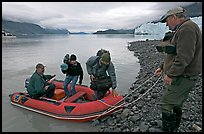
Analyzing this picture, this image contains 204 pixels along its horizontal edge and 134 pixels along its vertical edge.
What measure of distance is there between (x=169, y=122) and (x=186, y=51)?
1510mm

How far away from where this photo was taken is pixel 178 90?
3795 mm

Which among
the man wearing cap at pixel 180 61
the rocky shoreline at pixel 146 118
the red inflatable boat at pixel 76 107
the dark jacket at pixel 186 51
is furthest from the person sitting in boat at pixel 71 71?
the dark jacket at pixel 186 51

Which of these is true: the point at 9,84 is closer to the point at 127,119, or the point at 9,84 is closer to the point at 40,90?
the point at 40,90

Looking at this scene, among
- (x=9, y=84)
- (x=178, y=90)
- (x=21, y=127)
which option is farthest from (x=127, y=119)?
(x=9, y=84)

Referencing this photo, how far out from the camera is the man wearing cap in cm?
346

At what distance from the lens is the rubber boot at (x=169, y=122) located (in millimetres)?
4027

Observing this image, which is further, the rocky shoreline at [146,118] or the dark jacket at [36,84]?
the dark jacket at [36,84]

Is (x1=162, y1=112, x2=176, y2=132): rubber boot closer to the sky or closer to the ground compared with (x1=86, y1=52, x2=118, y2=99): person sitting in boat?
closer to the ground

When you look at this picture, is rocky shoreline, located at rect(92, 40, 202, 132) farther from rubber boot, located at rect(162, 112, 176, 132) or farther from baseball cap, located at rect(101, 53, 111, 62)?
baseball cap, located at rect(101, 53, 111, 62)

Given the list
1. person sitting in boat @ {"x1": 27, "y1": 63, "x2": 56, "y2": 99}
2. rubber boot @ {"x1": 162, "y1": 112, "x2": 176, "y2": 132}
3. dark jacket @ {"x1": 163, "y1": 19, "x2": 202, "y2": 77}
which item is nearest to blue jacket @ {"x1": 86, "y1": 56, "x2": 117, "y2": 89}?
person sitting in boat @ {"x1": 27, "y1": 63, "x2": 56, "y2": 99}

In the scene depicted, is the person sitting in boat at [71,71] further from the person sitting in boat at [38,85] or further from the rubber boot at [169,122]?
the rubber boot at [169,122]

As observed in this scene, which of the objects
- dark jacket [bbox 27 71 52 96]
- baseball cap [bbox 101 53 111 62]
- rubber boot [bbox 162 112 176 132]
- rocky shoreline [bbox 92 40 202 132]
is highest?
baseball cap [bbox 101 53 111 62]

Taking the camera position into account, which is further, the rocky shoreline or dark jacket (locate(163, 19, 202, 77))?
the rocky shoreline

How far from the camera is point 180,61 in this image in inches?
138
